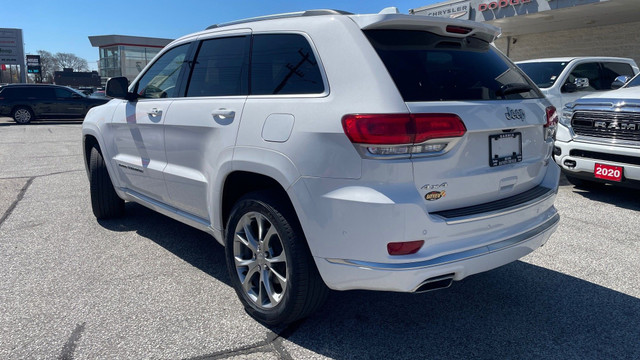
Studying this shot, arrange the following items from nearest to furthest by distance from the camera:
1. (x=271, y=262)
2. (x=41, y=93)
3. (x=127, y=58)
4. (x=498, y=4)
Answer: (x=271, y=262)
(x=498, y=4)
(x=41, y=93)
(x=127, y=58)

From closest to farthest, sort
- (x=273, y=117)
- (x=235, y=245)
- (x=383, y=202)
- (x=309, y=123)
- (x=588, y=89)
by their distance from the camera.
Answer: (x=383, y=202), (x=309, y=123), (x=273, y=117), (x=235, y=245), (x=588, y=89)

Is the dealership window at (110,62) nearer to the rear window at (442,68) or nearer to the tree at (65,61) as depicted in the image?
the tree at (65,61)

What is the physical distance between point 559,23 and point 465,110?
62.2ft

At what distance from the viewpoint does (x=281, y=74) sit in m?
2.94

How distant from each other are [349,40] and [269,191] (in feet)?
3.19

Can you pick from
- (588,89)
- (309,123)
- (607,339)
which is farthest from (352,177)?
(588,89)

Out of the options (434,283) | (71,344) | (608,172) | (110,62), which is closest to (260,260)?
(434,283)

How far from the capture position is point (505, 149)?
279cm

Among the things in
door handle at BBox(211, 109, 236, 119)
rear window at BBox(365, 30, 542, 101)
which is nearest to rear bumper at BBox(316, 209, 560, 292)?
rear window at BBox(365, 30, 542, 101)

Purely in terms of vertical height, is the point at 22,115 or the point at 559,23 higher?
the point at 559,23

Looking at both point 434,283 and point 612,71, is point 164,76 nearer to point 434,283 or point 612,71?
point 434,283

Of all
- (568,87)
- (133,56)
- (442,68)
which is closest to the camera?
(442,68)

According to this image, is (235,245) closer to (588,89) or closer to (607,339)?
(607,339)

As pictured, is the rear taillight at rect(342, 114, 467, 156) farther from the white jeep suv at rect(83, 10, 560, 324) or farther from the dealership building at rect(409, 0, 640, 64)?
the dealership building at rect(409, 0, 640, 64)
